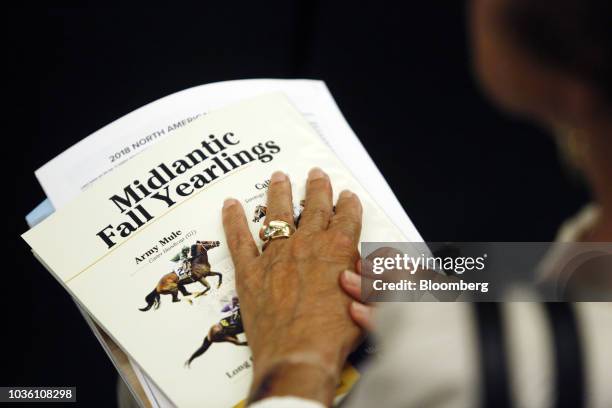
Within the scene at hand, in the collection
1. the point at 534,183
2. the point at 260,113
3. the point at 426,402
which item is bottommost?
the point at 426,402

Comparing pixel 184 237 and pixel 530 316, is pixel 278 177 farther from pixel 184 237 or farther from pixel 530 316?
pixel 530 316

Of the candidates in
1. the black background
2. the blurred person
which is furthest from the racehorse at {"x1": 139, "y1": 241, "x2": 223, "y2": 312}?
the black background

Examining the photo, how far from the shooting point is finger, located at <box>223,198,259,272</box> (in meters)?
0.58

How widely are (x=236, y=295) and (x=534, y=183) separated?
0.72m

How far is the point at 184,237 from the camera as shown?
59 centimetres

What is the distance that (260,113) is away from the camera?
0.66 meters

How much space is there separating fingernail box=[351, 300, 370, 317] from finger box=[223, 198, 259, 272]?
113 mm

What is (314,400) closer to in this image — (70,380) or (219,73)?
(70,380)

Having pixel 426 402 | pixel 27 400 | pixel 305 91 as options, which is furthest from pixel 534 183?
pixel 27 400

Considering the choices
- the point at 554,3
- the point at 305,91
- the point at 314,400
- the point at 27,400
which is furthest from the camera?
the point at 27,400

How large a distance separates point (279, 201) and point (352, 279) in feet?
0.38

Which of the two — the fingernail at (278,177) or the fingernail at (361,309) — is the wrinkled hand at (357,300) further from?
the fingernail at (278,177)

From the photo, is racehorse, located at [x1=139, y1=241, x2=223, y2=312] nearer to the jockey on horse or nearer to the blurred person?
the jockey on horse

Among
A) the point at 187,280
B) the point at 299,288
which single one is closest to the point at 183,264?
the point at 187,280
